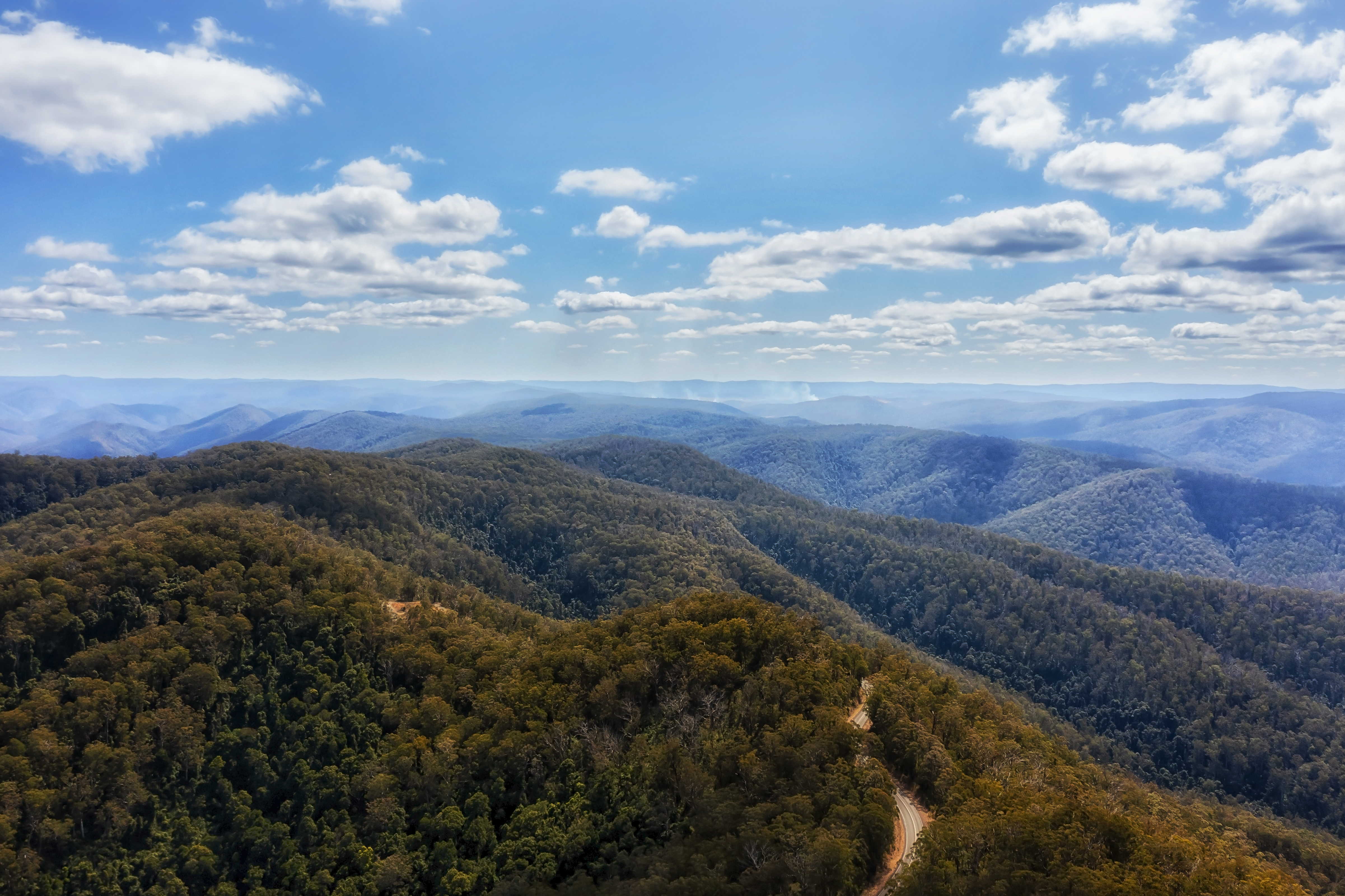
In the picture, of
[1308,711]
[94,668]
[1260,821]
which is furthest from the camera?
[1308,711]

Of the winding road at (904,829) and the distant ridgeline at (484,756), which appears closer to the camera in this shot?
the distant ridgeline at (484,756)

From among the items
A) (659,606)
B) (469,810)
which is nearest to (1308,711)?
(659,606)

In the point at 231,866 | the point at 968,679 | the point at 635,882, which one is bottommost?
the point at 968,679

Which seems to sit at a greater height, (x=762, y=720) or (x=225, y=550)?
(x=225, y=550)

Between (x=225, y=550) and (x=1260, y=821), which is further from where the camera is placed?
(x=1260, y=821)

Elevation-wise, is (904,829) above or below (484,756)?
above

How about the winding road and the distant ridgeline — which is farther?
the winding road

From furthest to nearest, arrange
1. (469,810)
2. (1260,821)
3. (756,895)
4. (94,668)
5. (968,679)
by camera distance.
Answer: (968,679) < (1260,821) < (94,668) < (469,810) < (756,895)

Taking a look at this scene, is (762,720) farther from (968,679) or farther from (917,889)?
(968,679)
